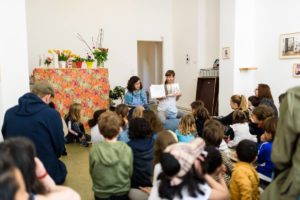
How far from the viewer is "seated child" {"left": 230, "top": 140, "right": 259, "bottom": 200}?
2.03 metres

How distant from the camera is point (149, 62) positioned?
969cm

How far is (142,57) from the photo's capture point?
9.80m

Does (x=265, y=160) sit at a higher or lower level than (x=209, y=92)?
lower

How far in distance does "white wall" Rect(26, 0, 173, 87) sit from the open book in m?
2.96

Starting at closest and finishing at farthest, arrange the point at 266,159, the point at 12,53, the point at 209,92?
the point at 266,159 → the point at 12,53 → the point at 209,92

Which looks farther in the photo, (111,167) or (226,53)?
(226,53)

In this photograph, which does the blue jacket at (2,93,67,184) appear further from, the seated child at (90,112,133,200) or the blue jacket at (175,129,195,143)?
the blue jacket at (175,129,195,143)

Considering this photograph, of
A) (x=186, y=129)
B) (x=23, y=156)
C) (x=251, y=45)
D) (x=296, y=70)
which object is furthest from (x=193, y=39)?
(x=23, y=156)

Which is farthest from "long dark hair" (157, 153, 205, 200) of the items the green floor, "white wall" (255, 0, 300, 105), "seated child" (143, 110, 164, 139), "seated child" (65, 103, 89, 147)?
"white wall" (255, 0, 300, 105)

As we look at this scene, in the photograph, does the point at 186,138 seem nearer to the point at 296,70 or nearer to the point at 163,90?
the point at 163,90

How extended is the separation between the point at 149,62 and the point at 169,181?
27.3 feet

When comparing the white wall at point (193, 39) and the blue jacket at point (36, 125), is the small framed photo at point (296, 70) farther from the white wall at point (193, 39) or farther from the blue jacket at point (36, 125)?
the blue jacket at point (36, 125)

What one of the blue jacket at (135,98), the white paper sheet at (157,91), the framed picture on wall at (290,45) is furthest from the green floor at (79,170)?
the framed picture on wall at (290,45)

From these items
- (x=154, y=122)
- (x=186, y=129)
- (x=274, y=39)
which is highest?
(x=274, y=39)
